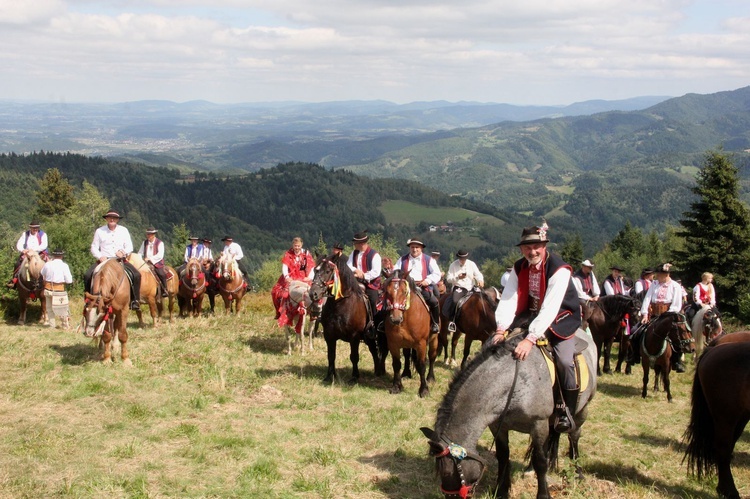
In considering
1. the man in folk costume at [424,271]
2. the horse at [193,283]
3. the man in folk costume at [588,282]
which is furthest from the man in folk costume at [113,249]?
the man in folk costume at [588,282]

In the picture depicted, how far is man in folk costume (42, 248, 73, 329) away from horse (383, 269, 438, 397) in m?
9.67

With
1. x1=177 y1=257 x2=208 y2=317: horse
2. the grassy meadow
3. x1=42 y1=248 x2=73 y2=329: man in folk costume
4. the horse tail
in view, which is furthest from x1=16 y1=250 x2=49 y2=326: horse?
the horse tail

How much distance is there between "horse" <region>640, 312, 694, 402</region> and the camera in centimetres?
1177

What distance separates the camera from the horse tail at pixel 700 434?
6863 mm

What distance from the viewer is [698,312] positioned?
44.5ft

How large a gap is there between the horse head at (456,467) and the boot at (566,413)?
3.91 ft

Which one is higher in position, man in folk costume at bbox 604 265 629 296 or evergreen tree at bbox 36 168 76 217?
evergreen tree at bbox 36 168 76 217

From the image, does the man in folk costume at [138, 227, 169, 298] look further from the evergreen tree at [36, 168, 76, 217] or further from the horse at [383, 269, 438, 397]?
the evergreen tree at [36, 168, 76, 217]

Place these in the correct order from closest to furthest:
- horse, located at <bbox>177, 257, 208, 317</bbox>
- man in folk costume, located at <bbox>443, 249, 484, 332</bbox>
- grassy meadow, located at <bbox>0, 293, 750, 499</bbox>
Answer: grassy meadow, located at <bbox>0, 293, 750, 499</bbox>
man in folk costume, located at <bbox>443, 249, 484, 332</bbox>
horse, located at <bbox>177, 257, 208, 317</bbox>

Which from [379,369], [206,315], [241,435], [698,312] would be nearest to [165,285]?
[206,315]

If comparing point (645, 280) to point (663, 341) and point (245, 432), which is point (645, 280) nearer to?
point (663, 341)

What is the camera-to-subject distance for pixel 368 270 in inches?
437

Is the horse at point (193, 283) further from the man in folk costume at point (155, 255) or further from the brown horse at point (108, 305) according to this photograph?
the brown horse at point (108, 305)

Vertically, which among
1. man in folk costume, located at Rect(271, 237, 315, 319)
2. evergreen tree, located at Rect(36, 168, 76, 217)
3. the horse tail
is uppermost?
evergreen tree, located at Rect(36, 168, 76, 217)
